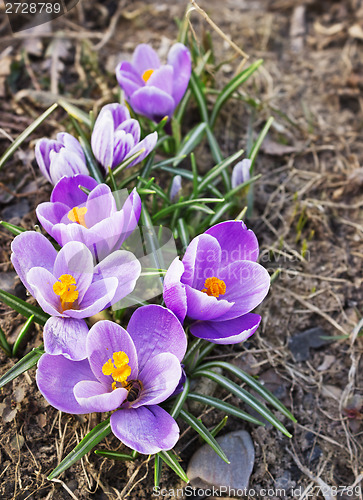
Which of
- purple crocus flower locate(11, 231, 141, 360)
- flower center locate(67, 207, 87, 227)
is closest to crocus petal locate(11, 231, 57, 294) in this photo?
purple crocus flower locate(11, 231, 141, 360)

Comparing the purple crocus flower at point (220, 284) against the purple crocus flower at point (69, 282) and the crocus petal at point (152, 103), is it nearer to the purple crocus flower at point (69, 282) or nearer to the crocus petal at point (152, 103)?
the purple crocus flower at point (69, 282)

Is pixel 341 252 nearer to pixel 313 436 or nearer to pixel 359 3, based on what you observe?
pixel 313 436

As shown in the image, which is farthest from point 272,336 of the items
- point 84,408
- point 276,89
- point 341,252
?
point 276,89

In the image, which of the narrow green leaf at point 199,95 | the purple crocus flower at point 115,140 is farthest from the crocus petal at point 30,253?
the narrow green leaf at point 199,95

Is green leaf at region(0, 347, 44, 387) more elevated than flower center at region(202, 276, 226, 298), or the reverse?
flower center at region(202, 276, 226, 298)

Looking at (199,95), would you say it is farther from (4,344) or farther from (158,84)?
(4,344)

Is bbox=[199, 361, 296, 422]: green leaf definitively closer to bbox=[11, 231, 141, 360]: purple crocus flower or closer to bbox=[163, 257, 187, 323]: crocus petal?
bbox=[163, 257, 187, 323]: crocus petal

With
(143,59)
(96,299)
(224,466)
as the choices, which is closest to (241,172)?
(143,59)
